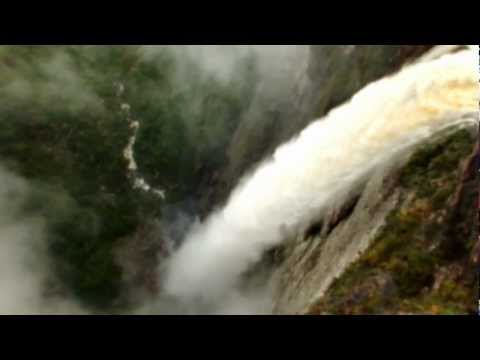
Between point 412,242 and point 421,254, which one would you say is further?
point 412,242

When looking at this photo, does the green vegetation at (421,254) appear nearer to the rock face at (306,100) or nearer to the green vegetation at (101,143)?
the rock face at (306,100)

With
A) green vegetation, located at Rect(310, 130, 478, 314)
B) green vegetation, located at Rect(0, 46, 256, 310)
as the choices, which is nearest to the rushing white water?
green vegetation, located at Rect(310, 130, 478, 314)

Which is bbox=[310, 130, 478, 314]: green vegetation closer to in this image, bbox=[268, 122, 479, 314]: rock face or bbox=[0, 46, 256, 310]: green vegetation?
bbox=[268, 122, 479, 314]: rock face

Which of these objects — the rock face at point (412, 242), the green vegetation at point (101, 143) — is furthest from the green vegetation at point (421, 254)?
the green vegetation at point (101, 143)

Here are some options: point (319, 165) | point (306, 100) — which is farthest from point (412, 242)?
point (306, 100)

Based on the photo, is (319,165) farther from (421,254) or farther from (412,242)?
(421,254)
